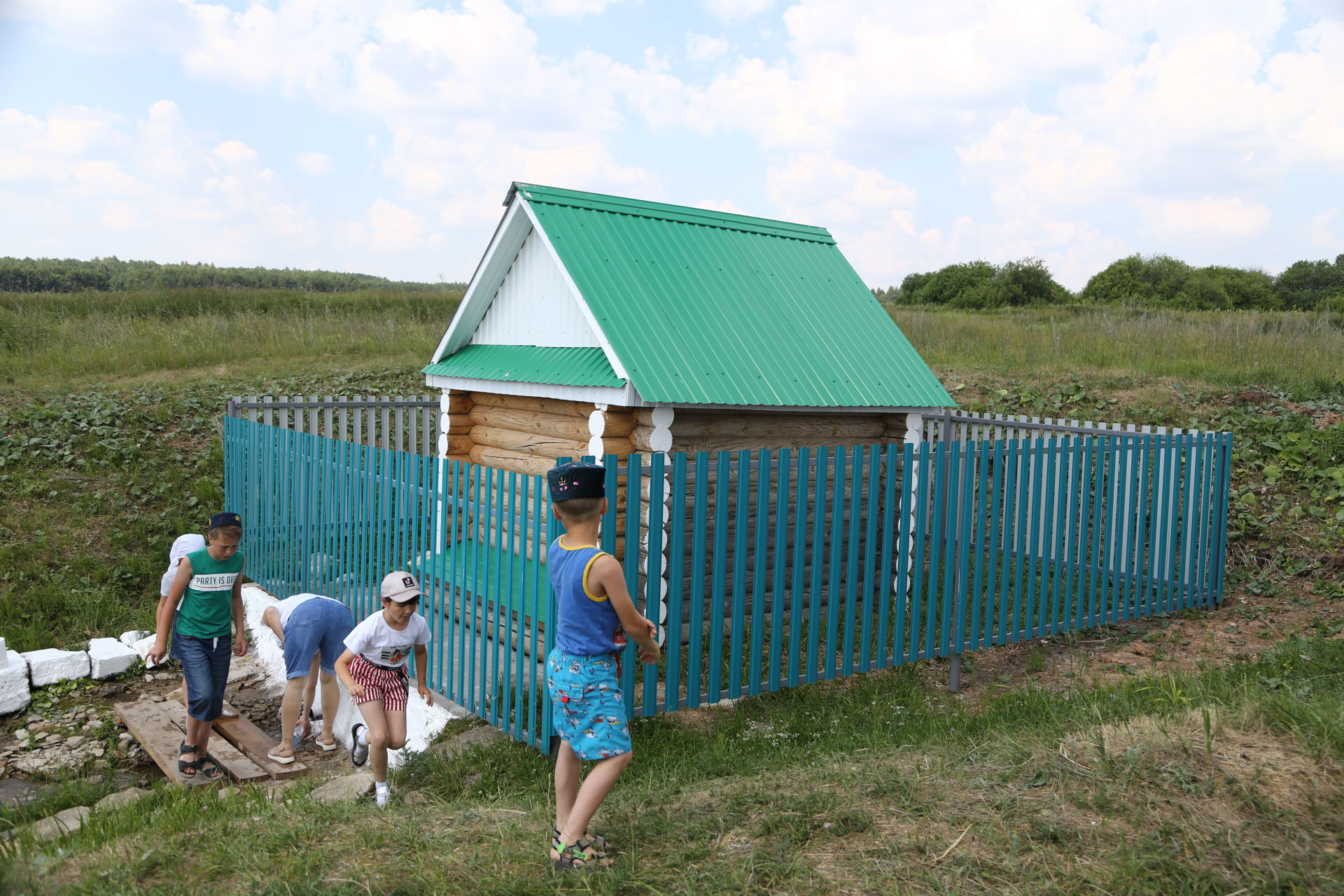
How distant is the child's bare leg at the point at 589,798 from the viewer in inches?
146

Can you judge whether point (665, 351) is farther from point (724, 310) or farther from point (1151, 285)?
point (1151, 285)

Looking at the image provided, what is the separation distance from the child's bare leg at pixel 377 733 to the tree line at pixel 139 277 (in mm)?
35389

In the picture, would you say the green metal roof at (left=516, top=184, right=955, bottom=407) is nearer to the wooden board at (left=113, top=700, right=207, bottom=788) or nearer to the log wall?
the log wall

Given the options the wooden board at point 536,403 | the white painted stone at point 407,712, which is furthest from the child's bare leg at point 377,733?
the wooden board at point 536,403

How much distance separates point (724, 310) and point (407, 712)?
440 cm

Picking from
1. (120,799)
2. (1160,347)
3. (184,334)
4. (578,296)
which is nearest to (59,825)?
(120,799)

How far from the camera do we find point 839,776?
186 inches

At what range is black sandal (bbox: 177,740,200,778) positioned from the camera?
6.13 metres

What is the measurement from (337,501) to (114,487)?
5119mm

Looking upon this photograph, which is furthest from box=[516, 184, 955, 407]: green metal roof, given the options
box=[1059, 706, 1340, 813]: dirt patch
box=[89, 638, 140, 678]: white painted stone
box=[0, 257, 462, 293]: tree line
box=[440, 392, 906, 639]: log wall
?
box=[0, 257, 462, 293]: tree line

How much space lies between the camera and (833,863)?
12.3 feet

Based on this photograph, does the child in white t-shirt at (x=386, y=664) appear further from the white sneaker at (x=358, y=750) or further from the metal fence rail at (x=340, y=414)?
the metal fence rail at (x=340, y=414)

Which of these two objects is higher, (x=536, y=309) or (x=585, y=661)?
(x=536, y=309)

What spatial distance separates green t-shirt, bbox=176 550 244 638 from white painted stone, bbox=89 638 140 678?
269cm
